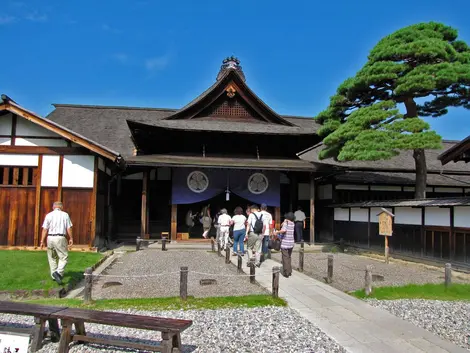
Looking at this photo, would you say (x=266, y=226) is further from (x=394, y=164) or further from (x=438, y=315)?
(x=394, y=164)

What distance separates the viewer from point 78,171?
1425 cm

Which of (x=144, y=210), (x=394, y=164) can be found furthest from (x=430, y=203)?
(x=144, y=210)

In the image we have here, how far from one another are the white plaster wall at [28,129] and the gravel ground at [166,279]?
213 inches

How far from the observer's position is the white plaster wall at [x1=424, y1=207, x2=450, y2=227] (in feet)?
41.2

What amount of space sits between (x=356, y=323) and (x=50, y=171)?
11.9 m

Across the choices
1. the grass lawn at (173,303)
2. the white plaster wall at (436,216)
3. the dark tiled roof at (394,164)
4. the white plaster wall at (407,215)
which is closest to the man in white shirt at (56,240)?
the grass lawn at (173,303)

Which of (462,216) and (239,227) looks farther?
(239,227)

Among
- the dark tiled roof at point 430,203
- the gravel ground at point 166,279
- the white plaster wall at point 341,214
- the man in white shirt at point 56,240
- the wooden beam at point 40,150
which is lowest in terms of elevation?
the gravel ground at point 166,279

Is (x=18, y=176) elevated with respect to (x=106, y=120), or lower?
lower

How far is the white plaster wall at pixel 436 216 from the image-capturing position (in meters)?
12.6

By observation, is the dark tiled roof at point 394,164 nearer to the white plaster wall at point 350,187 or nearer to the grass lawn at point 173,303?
the white plaster wall at point 350,187

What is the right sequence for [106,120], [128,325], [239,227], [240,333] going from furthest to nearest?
[106,120] → [239,227] → [240,333] → [128,325]

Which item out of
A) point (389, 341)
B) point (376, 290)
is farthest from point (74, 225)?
point (389, 341)

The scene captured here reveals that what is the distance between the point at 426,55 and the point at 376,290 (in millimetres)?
9890
